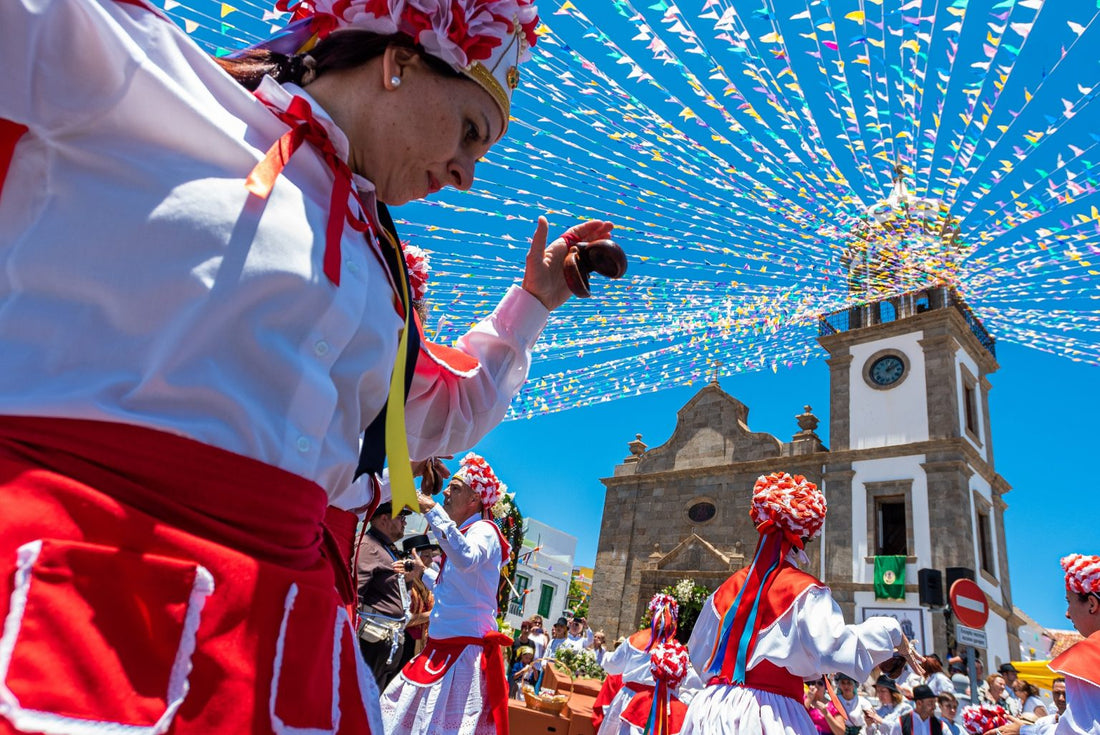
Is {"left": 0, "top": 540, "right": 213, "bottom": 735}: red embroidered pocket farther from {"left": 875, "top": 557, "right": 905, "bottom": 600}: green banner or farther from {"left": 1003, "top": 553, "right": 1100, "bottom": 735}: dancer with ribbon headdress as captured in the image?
{"left": 875, "top": 557, "right": 905, "bottom": 600}: green banner

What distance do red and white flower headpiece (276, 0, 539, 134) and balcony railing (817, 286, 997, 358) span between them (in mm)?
21491

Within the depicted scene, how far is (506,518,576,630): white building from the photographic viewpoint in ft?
114

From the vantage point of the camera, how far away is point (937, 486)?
1947 cm

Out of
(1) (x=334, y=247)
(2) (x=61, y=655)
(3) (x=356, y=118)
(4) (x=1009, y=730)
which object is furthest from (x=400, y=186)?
(4) (x=1009, y=730)

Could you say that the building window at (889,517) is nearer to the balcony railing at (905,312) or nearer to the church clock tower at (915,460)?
the church clock tower at (915,460)

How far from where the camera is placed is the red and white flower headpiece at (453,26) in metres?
1.34

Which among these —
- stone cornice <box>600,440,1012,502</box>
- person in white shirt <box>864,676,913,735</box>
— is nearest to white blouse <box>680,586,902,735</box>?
person in white shirt <box>864,676,913,735</box>

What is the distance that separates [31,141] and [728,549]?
22662mm

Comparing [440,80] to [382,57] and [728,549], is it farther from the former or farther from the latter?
[728,549]

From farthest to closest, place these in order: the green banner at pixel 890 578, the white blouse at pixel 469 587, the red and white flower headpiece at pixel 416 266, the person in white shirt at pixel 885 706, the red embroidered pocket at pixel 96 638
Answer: the green banner at pixel 890 578 < the person in white shirt at pixel 885 706 < the white blouse at pixel 469 587 < the red and white flower headpiece at pixel 416 266 < the red embroidered pocket at pixel 96 638

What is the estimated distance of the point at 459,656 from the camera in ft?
15.2

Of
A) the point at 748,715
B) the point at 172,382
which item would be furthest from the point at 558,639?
the point at 172,382

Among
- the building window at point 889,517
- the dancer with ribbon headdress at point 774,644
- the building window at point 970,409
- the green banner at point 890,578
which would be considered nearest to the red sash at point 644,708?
the dancer with ribbon headdress at point 774,644

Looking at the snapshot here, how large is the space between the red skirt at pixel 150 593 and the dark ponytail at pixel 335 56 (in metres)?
0.75
